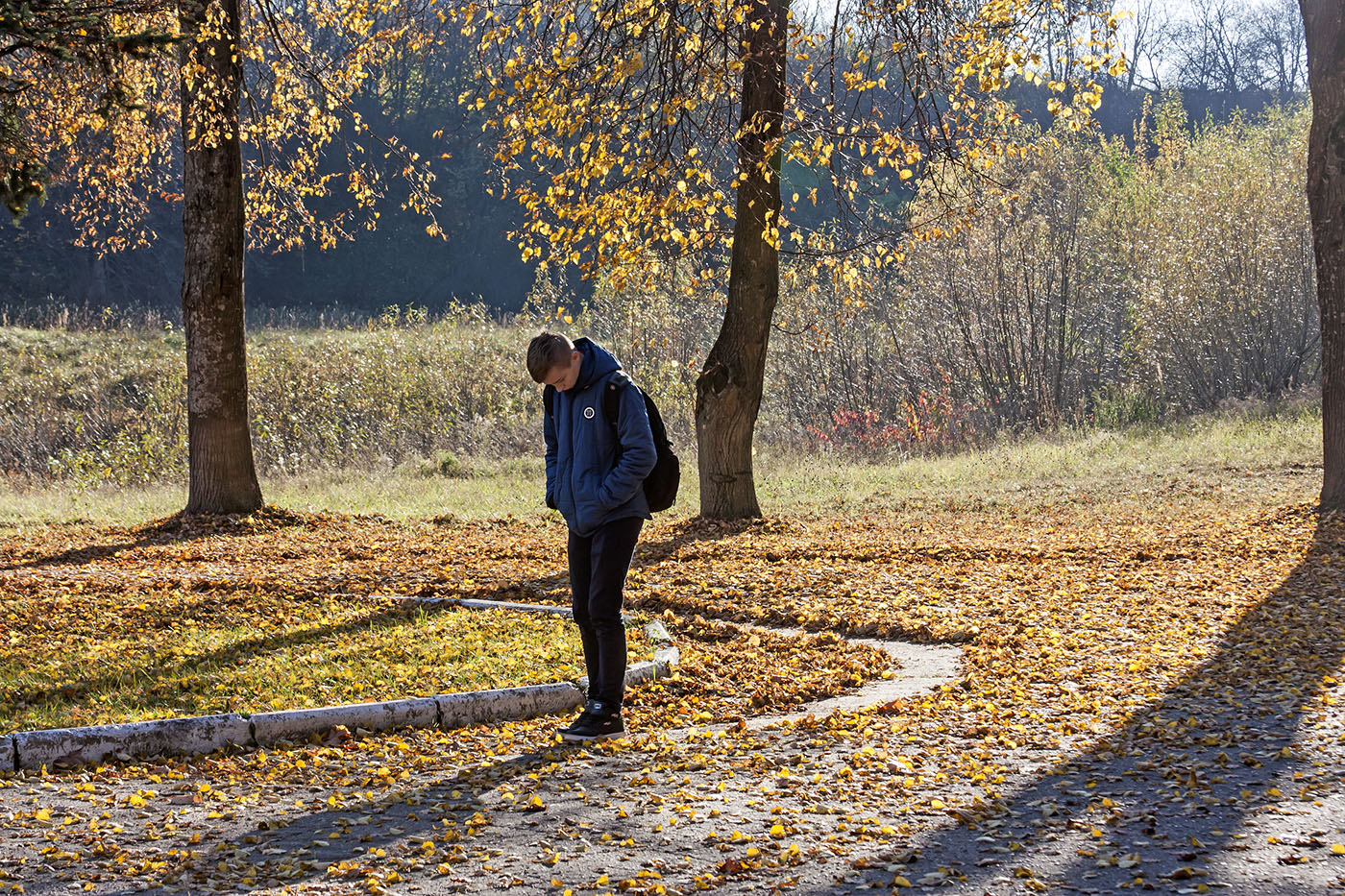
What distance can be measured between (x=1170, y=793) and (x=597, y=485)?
2.82 meters

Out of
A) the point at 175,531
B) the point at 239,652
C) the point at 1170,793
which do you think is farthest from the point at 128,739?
the point at 175,531

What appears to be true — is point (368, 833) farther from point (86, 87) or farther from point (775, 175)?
point (86, 87)

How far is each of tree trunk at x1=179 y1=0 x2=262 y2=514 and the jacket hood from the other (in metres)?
9.47

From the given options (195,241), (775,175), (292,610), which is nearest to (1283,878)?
(292,610)

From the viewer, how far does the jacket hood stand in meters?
5.81

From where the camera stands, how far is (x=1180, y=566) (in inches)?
418

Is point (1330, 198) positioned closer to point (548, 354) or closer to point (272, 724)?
point (548, 354)

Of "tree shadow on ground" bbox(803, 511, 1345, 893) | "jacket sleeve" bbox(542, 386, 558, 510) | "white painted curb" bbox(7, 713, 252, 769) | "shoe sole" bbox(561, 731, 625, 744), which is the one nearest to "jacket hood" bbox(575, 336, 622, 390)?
"jacket sleeve" bbox(542, 386, 558, 510)

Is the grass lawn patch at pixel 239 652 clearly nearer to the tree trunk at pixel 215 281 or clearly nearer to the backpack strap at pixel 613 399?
the backpack strap at pixel 613 399

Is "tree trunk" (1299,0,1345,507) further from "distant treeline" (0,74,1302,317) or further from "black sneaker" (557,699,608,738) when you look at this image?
"distant treeline" (0,74,1302,317)

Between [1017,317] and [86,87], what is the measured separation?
18661mm

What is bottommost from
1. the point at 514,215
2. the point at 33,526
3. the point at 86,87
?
the point at 33,526

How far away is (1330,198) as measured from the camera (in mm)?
12688

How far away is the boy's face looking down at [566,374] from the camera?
18.7 ft
